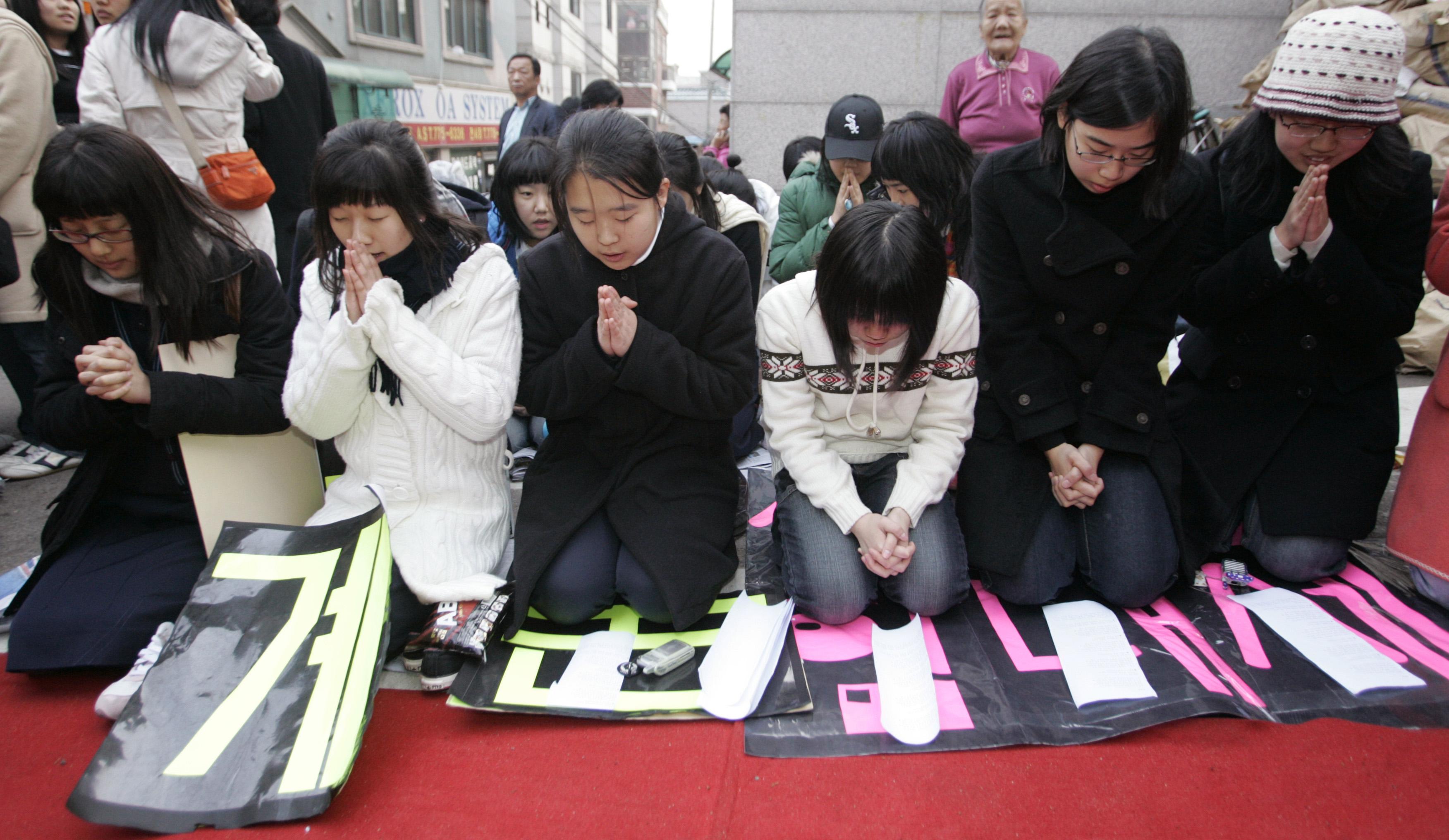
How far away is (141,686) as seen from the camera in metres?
1.64

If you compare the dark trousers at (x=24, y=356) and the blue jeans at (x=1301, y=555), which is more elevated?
the dark trousers at (x=24, y=356)

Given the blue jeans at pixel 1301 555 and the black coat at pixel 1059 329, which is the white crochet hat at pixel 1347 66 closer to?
the black coat at pixel 1059 329

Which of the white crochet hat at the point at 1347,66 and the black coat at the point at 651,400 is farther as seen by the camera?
the black coat at the point at 651,400

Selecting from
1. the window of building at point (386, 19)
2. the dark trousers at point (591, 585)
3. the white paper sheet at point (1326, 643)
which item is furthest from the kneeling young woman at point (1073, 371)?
the window of building at point (386, 19)

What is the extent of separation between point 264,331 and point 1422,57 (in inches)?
193

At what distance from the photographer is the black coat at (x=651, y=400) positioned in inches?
80.0

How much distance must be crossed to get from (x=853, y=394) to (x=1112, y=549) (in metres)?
0.76

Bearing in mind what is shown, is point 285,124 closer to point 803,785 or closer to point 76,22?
point 76,22

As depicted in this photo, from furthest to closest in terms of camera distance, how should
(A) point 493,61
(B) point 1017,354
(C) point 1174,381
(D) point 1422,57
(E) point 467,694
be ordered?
(A) point 493,61, (D) point 1422,57, (C) point 1174,381, (B) point 1017,354, (E) point 467,694

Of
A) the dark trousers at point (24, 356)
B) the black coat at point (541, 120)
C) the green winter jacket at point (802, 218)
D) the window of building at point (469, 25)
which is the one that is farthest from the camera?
the window of building at point (469, 25)

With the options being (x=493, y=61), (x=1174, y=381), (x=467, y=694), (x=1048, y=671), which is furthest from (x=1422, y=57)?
(x=493, y=61)

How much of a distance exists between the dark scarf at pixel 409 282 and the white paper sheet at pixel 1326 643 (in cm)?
217

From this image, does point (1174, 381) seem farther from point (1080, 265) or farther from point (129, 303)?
point (129, 303)

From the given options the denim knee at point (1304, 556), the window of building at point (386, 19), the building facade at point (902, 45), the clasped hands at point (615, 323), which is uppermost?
the window of building at point (386, 19)
